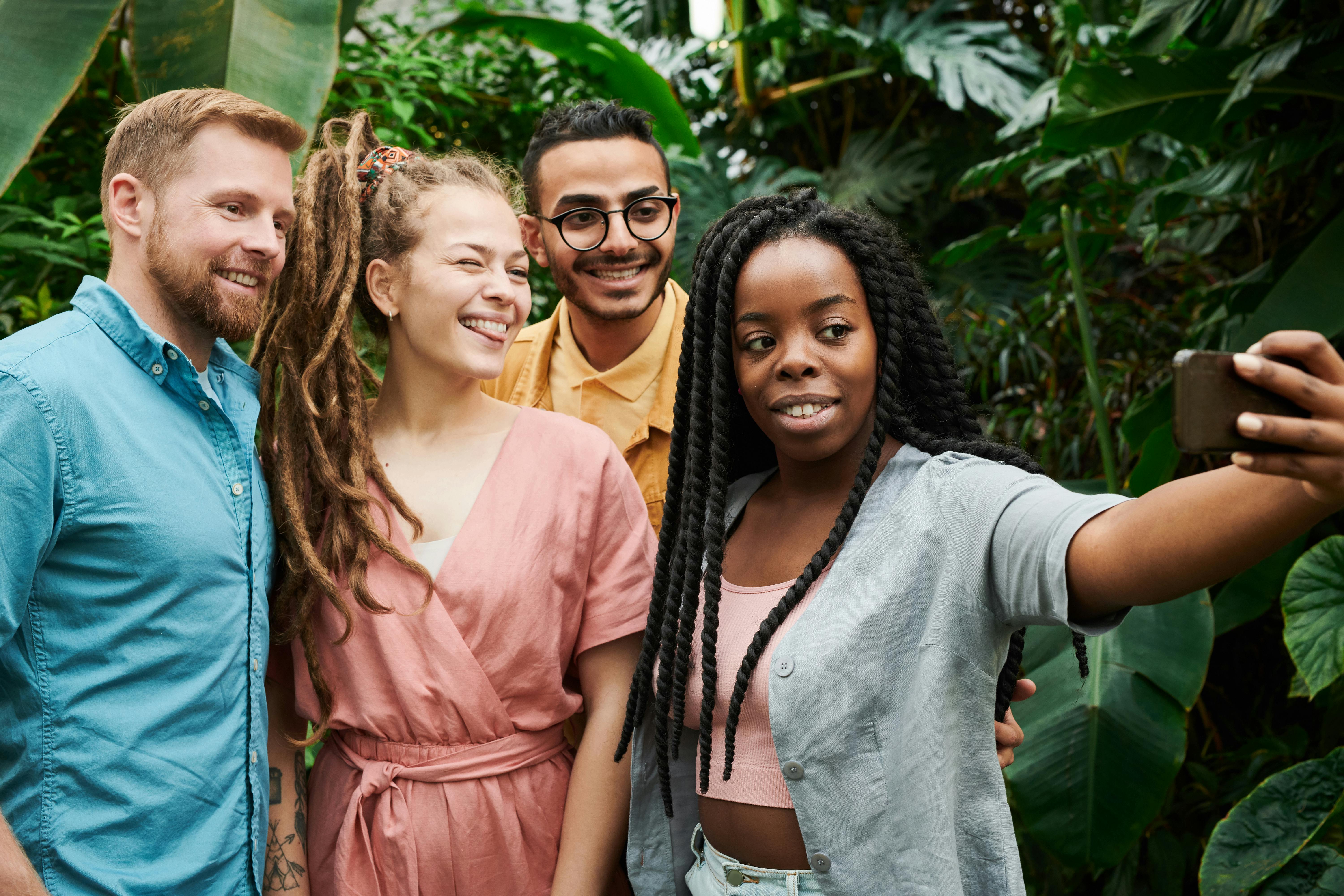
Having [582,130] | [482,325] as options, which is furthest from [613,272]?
[482,325]

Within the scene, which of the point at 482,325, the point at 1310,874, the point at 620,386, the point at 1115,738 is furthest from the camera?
A: the point at 1115,738

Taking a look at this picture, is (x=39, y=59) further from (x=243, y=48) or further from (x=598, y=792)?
(x=598, y=792)

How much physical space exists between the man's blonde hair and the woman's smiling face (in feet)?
3.02

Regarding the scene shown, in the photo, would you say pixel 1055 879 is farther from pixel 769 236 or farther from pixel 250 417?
pixel 250 417

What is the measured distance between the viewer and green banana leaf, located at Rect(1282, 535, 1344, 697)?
2.64 metres

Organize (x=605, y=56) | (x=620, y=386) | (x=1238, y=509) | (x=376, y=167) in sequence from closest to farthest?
(x=1238, y=509) < (x=376, y=167) < (x=620, y=386) < (x=605, y=56)

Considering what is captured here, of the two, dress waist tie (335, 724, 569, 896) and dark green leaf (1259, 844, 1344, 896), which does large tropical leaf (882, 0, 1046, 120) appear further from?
dress waist tie (335, 724, 569, 896)

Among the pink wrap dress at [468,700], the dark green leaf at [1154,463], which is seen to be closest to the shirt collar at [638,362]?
the pink wrap dress at [468,700]

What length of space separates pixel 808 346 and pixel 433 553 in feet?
2.52

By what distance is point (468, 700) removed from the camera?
1.79m

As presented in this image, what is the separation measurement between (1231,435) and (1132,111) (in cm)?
279

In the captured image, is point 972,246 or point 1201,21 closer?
point 1201,21

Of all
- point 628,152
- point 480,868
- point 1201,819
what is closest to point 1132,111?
point 628,152

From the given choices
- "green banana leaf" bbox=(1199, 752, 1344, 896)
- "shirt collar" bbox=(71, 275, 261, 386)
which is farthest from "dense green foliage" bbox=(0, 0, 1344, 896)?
"shirt collar" bbox=(71, 275, 261, 386)
